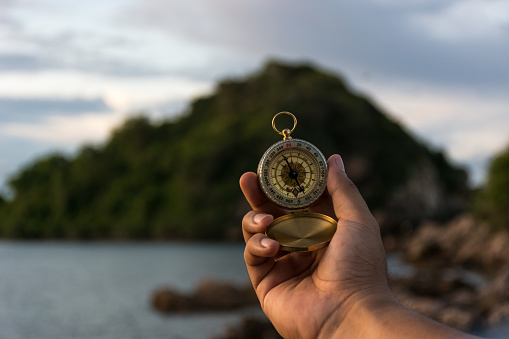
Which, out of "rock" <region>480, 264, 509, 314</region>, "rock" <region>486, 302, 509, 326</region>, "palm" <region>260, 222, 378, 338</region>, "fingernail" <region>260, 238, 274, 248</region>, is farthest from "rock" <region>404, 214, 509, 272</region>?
"fingernail" <region>260, 238, 274, 248</region>

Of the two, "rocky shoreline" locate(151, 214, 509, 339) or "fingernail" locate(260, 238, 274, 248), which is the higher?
"rocky shoreline" locate(151, 214, 509, 339)

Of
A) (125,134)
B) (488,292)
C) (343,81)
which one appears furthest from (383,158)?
(488,292)

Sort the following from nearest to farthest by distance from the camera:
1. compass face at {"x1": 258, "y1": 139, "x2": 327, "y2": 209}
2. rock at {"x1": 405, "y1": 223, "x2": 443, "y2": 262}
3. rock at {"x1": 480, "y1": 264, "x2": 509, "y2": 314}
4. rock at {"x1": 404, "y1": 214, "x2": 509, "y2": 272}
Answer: compass face at {"x1": 258, "y1": 139, "x2": 327, "y2": 209} < rock at {"x1": 480, "y1": 264, "x2": 509, "y2": 314} < rock at {"x1": 404, "y1": 214, "x2": 509, "y2": 272} < rock at {"x1": 405, "y1": 223, "x2": 443, "y2": 262}

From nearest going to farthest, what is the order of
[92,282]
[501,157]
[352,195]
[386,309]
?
[386,309]
[352,195]
[501,157]
[92,282]

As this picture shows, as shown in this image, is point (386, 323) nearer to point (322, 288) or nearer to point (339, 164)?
point (322, 288)

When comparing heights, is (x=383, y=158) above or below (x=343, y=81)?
below

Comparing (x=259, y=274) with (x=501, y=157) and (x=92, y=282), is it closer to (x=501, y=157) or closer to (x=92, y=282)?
(x=501, y=157)

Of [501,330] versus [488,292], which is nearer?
[501,330]

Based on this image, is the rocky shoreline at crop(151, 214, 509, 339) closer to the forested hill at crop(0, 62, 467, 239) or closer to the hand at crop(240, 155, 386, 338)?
the hand at crop(240, 155, 386, 338)
